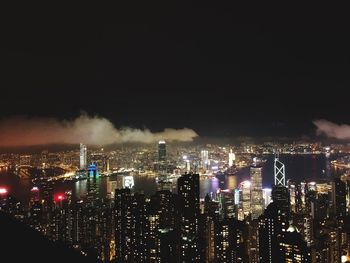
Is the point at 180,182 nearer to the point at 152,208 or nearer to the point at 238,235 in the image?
the point at 152,208

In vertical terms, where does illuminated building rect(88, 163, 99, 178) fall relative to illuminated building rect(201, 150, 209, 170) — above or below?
below

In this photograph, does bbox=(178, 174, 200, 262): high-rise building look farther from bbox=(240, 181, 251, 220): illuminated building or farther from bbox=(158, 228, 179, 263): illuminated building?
bbox=(240, 181, 251, 220): illuminated building

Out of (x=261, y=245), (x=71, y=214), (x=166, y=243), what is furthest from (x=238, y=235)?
(x=71, y=214)

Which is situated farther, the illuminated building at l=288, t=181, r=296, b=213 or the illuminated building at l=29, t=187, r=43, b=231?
the illuminated building at l=288, t=181, r=296, b=213

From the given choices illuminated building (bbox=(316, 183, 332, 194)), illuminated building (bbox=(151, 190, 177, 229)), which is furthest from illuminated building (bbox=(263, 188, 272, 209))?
illuminated building (bbox=(151, 190, 177, 229))

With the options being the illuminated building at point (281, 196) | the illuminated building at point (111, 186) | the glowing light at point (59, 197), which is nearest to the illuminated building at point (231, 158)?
the illuminated building at point (111, 186)

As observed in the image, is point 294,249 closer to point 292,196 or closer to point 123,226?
point 123,226

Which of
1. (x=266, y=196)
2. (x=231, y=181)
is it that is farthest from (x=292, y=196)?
(x=231, y=181)
